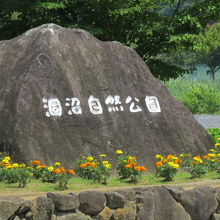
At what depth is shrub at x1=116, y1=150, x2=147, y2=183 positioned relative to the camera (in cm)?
927

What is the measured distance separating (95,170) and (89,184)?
34 centimetres

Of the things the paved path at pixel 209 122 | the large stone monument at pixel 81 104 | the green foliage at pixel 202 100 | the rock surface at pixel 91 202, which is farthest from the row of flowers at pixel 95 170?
the green foliage at pixel 202 100

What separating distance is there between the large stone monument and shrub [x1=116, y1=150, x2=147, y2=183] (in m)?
0.77

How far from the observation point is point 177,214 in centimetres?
855

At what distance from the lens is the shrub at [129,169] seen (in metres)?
9.27

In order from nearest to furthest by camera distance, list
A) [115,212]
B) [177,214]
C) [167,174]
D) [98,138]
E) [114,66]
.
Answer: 1. [115,212]
2. [177,214]
3. [167,174]
4. [98,138]
5. [114,66]

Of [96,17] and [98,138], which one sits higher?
[96,17]

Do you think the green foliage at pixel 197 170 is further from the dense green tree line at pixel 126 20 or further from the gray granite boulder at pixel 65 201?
the dense green tree line at pixel 126 20

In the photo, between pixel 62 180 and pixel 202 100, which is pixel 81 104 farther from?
pixel 202 100

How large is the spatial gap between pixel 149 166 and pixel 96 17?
10047 millimetres

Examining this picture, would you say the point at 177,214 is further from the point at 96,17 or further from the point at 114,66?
the point at 96,17

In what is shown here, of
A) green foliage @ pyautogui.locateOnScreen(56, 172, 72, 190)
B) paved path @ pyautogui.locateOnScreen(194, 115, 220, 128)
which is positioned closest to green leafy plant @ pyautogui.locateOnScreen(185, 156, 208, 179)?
green foliage @ pyautogui.locateOnScreen(56, 172, 72, 190)

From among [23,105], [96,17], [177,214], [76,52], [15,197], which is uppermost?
[96,17]

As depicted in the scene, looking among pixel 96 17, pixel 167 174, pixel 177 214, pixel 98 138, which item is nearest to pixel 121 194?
pixel 177 214
